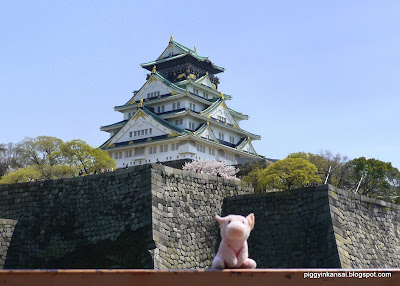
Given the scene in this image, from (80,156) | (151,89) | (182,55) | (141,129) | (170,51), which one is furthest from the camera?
(170,51)

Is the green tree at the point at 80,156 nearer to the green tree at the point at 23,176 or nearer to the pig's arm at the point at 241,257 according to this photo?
the green tree at the point at 23,176

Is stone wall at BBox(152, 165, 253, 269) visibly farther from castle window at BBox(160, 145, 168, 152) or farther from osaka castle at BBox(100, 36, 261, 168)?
castle window at BBox(160, 145, 168, 152)

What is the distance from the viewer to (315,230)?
→ 15438 millimetres

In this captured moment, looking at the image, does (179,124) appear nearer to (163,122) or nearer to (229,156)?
(163,122)

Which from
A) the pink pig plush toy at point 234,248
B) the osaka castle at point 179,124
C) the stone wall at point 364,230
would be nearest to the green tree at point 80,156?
the osaka castle at point 179,124

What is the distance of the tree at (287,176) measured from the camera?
18.8 meters

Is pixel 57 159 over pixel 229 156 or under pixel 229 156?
under

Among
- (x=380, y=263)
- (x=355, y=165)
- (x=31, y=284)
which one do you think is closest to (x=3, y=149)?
(x=355, y=165)

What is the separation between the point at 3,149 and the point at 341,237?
39241 millimetres

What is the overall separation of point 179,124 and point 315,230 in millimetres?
30859

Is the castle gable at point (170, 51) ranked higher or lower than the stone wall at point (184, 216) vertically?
higher

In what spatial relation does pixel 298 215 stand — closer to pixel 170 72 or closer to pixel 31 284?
pixel 31 284

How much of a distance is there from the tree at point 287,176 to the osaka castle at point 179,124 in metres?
23.3

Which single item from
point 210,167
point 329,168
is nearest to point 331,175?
point 329,168
